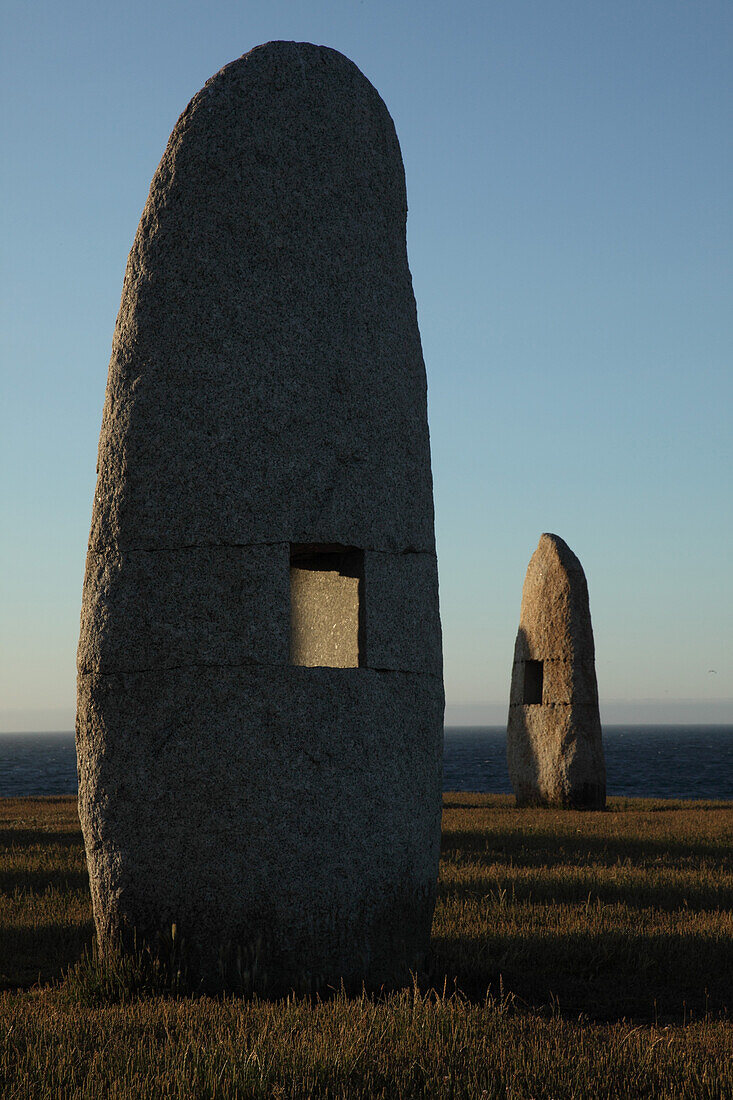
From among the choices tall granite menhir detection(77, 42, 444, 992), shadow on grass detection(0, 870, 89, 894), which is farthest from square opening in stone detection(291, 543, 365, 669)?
shadow on grass detection(0, 870, 89, 894)

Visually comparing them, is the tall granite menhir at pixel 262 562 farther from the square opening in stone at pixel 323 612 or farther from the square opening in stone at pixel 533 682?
the square opening in stone at pixel 533 682

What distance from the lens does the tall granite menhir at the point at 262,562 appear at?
5129 millimetres

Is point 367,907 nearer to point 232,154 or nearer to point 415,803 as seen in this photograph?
point 415,803

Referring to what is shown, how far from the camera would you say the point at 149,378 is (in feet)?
18.2

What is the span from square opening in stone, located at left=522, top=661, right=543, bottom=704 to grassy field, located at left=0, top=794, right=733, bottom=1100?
8434 millimetres

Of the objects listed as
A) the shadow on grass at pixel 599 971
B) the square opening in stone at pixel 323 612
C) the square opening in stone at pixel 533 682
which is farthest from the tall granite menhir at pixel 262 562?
the square opening in stone at pixel 533 682

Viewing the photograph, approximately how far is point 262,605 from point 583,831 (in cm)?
818

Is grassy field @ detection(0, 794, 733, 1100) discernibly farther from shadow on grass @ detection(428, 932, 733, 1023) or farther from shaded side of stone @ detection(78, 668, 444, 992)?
shaded side of stone @ detection(78, 668, 444, 992)

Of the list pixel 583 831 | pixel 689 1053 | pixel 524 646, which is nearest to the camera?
pixel 689 1053

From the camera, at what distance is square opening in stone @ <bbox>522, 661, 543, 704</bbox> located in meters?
17.6

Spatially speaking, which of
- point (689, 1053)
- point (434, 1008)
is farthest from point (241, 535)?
point (689, 1053)

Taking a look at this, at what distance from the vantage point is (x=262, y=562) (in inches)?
209

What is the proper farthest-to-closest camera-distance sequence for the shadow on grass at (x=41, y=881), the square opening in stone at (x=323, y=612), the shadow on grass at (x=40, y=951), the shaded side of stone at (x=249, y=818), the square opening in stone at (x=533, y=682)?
the square opening in stone at (x=533, y=682) → the shadow on grass at (x=41, y=881) → the square opening in stone at (x=323, y=612) → the shadow on grass at (x=40, y=951) → the shaded side of stone at (x=249, y=818)

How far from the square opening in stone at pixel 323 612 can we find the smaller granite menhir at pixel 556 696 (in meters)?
10.3
